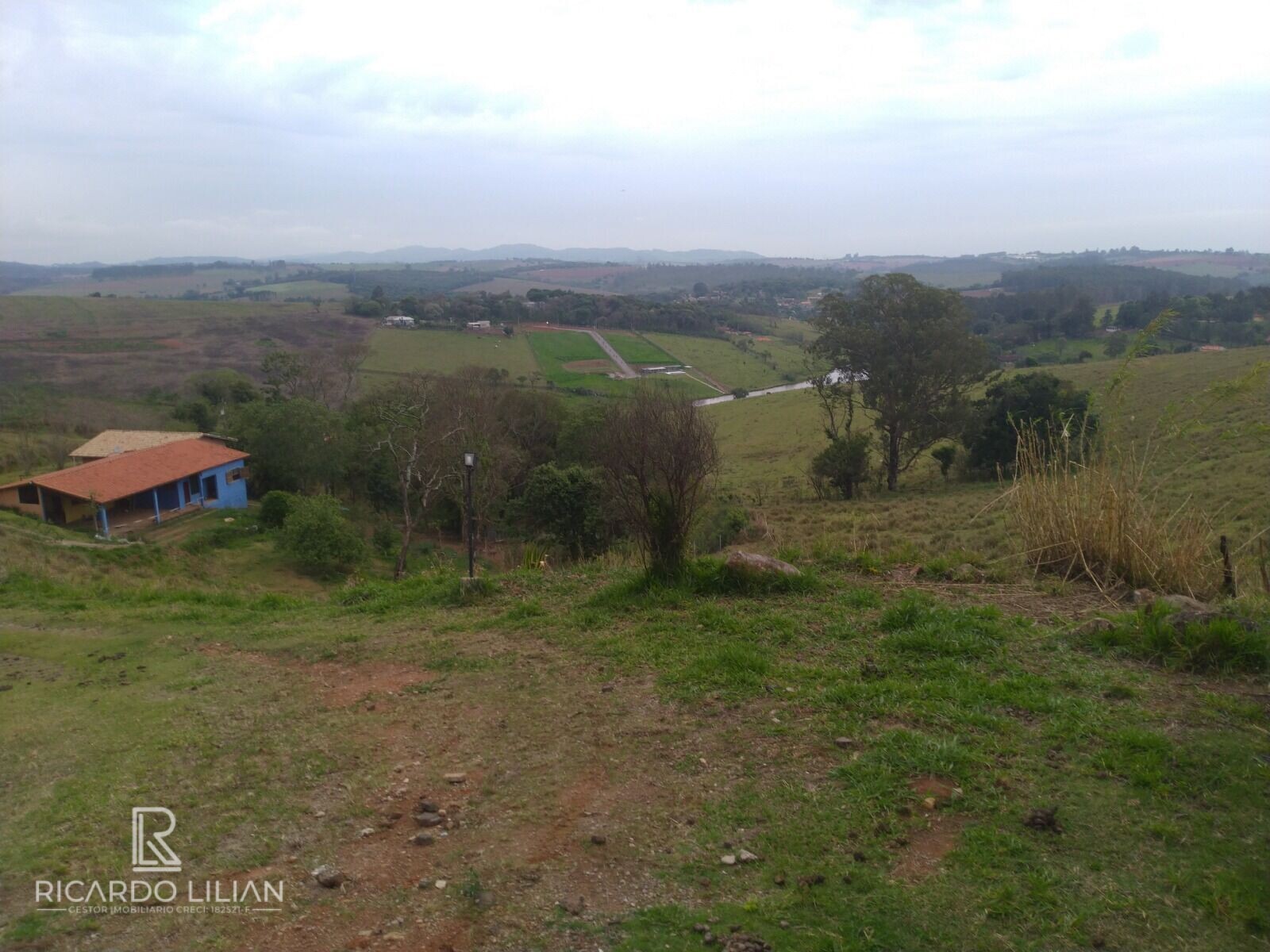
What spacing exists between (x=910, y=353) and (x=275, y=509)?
20862 millimetres

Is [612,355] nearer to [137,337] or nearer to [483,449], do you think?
[137,337]

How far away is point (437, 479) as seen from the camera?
2272 centimetres

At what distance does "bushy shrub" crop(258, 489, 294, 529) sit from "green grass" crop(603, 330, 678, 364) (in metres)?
34.2

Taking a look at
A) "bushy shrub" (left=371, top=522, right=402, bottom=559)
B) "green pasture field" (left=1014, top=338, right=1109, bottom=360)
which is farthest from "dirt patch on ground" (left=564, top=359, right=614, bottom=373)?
"bushy shrub" (left=371, top=522, right=402, bottom=559)

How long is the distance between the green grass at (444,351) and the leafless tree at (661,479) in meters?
37.5

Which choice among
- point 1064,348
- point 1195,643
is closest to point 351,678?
point 1195,643

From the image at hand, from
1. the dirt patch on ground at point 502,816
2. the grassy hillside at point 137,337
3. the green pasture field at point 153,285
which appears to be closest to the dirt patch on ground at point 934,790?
the dirt patch on ground at point 502,816

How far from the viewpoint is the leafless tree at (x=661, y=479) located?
7.02 metres

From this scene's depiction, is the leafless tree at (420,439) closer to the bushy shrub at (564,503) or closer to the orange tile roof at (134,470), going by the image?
the bushy shrub at (564,503)


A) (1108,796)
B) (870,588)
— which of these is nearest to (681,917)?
(1108,796)

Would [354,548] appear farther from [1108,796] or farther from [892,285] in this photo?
[1108,796]

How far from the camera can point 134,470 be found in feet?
83.4

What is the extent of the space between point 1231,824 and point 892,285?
2586 centimetres

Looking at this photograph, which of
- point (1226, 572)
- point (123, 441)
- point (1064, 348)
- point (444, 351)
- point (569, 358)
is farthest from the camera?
point (569, 358)
